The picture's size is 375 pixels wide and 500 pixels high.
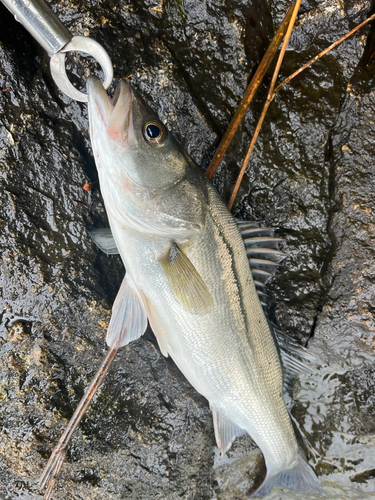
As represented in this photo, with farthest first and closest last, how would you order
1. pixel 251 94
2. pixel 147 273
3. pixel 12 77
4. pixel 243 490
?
pixel 243 490, pixel 251 94, pixel 12 77, pixel 147 273

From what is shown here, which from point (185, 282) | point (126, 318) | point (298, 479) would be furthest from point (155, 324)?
point (298, 479)

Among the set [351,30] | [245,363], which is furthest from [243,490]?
[351,30]

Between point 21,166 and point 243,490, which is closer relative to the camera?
point 21,166

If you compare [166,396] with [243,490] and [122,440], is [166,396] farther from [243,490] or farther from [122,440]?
[243,490]

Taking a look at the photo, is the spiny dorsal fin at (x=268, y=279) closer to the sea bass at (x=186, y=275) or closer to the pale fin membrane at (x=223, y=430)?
the sea bass at (x=186, y=275)

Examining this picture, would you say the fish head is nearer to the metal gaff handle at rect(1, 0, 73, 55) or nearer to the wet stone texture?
the metal gaff handle at rect(1, 0, 73, 55)

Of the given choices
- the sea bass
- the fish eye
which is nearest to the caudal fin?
the sea bass
